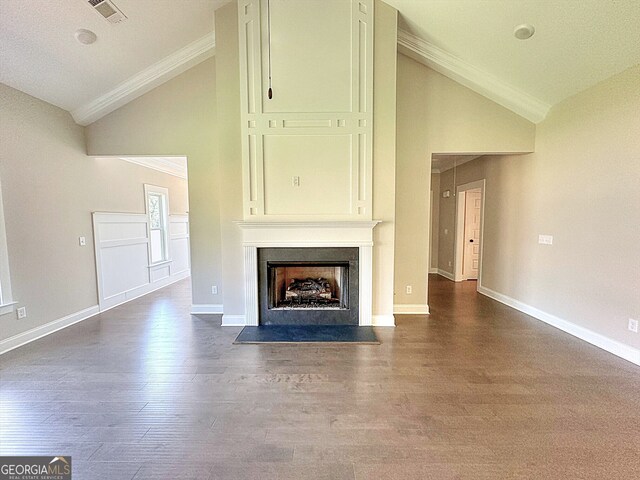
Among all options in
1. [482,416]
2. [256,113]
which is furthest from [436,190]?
[482,416]

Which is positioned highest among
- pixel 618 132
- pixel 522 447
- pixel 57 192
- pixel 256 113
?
pixel 256 113

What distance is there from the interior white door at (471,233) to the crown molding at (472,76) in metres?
2.44

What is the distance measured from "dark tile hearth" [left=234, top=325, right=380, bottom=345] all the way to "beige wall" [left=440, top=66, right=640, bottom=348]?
8.25 ft

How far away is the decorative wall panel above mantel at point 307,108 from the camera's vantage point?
139 inches

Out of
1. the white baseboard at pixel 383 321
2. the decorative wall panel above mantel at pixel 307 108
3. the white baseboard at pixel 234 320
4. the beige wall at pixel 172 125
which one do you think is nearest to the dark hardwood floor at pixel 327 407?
the white baseboard at pixel 234 320

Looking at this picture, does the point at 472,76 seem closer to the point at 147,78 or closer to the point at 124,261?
the point at 147,78

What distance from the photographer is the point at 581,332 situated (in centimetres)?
339

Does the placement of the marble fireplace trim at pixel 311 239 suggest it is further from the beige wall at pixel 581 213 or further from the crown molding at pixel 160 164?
the crown molding at pixel 160 164

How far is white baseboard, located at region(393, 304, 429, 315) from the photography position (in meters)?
4.34

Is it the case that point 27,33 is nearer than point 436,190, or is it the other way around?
point 27,33

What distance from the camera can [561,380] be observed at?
253cm

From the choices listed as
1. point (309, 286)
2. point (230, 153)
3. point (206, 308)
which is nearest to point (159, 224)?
point (206, 308)

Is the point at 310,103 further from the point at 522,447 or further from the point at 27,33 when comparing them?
the point at 522,447

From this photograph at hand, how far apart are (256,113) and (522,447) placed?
13.2 feet
